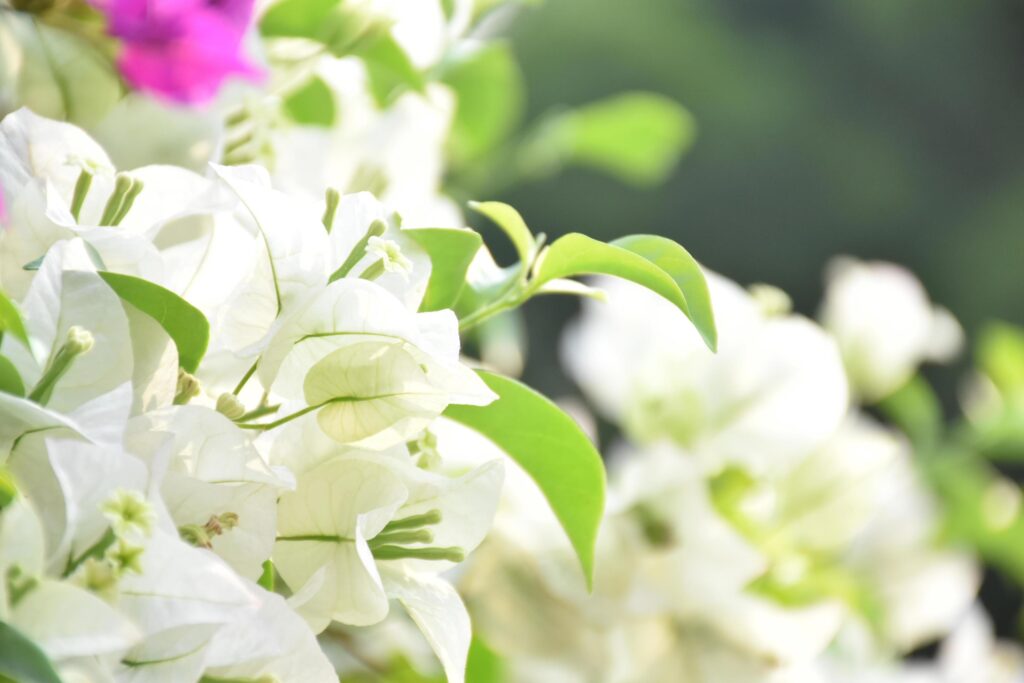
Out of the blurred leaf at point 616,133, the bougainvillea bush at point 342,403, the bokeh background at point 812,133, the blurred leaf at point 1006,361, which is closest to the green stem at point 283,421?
the bougainvillea bush at point 342,403

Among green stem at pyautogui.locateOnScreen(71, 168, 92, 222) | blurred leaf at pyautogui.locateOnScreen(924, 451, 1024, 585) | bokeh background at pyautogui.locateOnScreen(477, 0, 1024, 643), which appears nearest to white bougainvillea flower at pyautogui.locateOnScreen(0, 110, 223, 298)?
green stem at pyautogui.locateOnScreen(71, 168, 92, 222)

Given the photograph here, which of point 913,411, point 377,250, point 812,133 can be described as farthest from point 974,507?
point 812,133

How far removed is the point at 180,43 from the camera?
10.5 inches

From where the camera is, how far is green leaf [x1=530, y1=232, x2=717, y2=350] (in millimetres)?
210

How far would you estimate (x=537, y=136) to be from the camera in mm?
553

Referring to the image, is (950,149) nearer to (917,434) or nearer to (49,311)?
(917,434)

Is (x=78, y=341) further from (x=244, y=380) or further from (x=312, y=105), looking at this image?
(x=312, y=105)

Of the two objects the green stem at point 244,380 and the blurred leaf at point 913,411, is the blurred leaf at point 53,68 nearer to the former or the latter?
the green stem at point 244,380

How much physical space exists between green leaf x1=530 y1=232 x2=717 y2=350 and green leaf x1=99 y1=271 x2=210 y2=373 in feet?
0.21

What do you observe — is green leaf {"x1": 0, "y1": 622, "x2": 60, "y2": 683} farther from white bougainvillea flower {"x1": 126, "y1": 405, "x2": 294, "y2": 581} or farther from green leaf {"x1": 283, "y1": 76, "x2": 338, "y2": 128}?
green leaf {"x1": 283, "y1": 76, "x2": 338, "y2": 128}

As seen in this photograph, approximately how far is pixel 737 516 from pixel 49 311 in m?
0.28

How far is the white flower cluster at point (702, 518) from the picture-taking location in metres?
0.40

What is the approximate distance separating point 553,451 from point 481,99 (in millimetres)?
280

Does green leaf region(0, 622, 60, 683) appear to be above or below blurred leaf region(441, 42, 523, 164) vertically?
above
